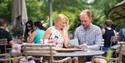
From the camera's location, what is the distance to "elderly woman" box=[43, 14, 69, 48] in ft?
22.5

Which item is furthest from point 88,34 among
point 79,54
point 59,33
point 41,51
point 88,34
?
point 41,51

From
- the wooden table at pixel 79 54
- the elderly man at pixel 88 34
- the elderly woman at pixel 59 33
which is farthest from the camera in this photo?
the elderly woman at pixel 59 33

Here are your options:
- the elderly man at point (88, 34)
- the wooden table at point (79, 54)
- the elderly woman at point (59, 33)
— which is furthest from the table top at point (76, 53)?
the elderly woman at point (59, 33)

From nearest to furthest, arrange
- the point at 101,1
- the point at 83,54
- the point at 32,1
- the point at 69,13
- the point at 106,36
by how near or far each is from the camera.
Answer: the point at 83,54
the point at 106,36
the point at 32,1
the point at 69,13
the point at 101,1

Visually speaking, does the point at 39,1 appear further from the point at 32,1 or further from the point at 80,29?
the point at 80,29

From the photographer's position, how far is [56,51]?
257 inches

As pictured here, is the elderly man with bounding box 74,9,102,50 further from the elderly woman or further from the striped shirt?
the elderly woman

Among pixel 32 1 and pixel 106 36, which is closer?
pixel 106 36

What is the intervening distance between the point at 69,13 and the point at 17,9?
1927cm

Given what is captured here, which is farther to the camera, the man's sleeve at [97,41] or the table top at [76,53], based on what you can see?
the man's sleeve at [97,41]

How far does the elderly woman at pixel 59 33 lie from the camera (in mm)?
6850

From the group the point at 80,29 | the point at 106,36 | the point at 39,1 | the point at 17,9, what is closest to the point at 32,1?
the point at 39,1

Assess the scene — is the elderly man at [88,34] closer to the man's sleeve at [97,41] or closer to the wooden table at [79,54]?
the man's sleeve at [97,41]

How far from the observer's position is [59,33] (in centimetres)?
703
